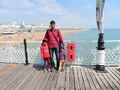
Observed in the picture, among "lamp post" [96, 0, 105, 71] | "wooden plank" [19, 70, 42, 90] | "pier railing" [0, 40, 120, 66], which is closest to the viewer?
"wooden plank" [19, 70, 42, 90]

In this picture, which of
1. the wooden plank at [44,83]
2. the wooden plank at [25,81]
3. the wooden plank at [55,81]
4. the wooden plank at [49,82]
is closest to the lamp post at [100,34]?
the wooden plank at [55,81]

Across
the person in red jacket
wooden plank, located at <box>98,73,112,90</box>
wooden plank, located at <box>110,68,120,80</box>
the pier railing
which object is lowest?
wooden plank, located at <box>98,73,112,90</box>

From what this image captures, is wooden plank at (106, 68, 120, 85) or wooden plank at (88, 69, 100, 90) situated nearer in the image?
wooden plank at (88, 69, 100, 90)

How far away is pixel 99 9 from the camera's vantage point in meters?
6.31

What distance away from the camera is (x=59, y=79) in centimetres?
566

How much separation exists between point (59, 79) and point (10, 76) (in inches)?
66.0

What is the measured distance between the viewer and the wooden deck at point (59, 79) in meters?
5.02

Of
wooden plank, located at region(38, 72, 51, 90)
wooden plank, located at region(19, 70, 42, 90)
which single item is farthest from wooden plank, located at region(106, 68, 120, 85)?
wooden plank, located at region(19, 70, 42, 90)

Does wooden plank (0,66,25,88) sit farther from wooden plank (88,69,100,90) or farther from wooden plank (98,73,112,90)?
wooden plank (98,73,112,90)

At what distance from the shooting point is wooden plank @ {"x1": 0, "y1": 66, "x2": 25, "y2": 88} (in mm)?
5493

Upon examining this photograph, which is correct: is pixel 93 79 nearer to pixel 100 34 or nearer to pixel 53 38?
pixel 100 34

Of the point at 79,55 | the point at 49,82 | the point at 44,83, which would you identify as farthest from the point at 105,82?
the point at 79,55

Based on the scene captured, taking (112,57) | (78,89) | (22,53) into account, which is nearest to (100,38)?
(112,57)

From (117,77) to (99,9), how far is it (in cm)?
234
